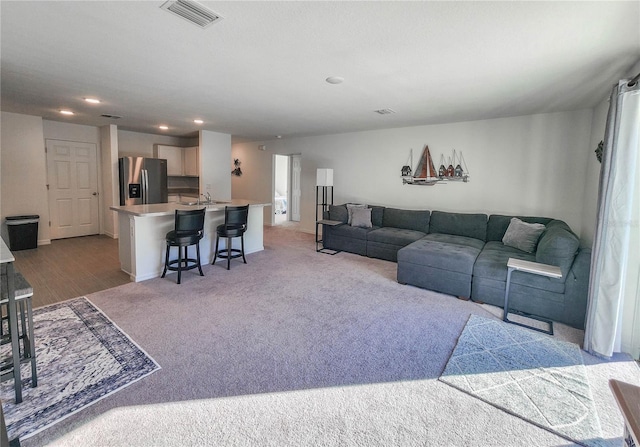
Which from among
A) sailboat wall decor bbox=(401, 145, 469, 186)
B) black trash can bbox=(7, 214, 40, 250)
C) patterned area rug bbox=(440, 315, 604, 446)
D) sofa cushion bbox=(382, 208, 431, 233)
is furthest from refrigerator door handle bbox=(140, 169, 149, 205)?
patterned area rug bbox=(440, 315, 604, 446)

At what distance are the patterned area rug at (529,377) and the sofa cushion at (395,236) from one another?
2244 mm

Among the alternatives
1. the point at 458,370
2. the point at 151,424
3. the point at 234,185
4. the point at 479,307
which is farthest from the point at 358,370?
the point at 234,185

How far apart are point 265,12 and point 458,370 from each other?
2825 millimetres

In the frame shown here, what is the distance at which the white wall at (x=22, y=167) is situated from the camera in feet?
17.7

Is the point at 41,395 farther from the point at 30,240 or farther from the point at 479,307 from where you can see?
the point at 30,240

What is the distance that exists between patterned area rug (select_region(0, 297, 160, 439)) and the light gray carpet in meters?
0.10

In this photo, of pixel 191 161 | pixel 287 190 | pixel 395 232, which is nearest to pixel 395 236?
pixel 395 232

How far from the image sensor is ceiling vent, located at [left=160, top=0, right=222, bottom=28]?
1.82m

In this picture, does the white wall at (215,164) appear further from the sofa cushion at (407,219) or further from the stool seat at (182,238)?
the sofa cushion at (407,219)

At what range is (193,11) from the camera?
74.9 inches

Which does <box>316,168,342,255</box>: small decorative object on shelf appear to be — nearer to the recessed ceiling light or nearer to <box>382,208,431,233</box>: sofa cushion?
<box>382,208,431,233</box>: sofa cushion

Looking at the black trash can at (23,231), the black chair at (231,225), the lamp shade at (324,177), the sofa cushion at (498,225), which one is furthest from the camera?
the lamp shade at (324,177)

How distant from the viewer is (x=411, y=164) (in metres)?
5.98

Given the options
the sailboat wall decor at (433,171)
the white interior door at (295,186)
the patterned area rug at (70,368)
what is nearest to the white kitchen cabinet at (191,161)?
the white interior door at (295,186)
